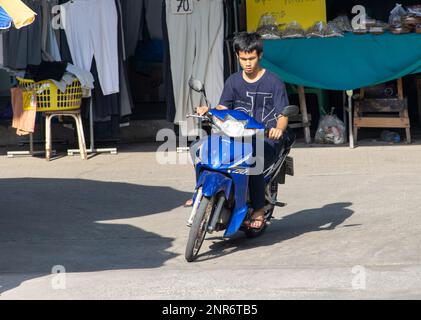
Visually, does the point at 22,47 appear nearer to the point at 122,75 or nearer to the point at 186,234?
the point at 122,75

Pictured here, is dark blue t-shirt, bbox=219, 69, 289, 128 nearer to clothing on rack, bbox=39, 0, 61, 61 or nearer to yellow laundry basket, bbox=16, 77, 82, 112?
yellow laundry basket, bbox=16, 77, 82, 112

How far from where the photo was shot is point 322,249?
25.7 ft

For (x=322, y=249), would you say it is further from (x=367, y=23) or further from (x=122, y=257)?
(x=367, y=23)

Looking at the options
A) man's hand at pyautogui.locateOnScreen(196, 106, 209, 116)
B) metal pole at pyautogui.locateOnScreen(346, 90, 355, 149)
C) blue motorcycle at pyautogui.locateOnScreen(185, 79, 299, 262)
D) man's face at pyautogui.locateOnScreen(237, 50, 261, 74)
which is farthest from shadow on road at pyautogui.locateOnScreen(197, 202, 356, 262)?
metal pole at pyautogui.locateOnScreen(346, 90, 355, 149)

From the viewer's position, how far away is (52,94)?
A: 39.3 ft

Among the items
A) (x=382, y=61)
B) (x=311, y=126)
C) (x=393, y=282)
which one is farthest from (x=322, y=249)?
(x=311, y=126)

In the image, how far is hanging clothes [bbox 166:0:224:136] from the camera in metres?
12.6

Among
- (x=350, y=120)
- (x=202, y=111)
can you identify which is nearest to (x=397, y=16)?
(x=350, y=120)

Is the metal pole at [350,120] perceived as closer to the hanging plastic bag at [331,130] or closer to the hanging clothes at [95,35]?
the hanging plastic bag at [331,130]

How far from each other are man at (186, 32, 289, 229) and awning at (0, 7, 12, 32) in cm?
171

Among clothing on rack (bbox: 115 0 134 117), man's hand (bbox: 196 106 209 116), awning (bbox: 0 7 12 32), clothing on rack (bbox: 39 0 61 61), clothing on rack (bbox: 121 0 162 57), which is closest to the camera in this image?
awning (bbox: 0 7 12 32)

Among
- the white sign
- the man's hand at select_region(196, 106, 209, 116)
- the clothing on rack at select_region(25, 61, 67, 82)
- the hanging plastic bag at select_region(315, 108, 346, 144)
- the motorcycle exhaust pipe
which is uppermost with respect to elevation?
the white sign

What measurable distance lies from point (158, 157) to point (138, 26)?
6.76 ft
